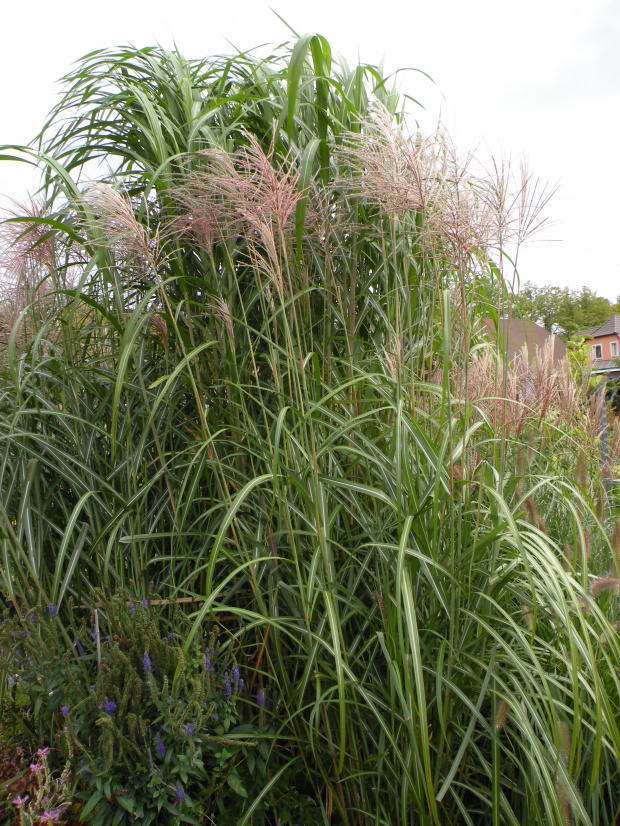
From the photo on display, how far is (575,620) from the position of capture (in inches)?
49.9

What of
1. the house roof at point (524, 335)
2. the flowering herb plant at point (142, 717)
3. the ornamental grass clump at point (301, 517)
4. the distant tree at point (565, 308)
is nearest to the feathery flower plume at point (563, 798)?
the ornamental grass clump at point (301, 517)

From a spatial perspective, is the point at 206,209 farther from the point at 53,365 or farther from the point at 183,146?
the point at 53,365

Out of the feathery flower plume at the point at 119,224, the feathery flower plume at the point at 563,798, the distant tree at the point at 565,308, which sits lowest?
the feathery flower plume at the point at 563,798

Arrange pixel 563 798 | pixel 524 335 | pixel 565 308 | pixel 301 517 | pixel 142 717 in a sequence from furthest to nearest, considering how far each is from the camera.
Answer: pixel 565 308, pixel 524 335, pixel 301 517, pixel 142 717, pixel 563 798

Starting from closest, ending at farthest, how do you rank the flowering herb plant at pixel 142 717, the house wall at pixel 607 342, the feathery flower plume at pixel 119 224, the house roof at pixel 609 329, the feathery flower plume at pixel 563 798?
the feathery flower plume at pixel 563 798 → the flowering herb plant at pixel 142 717 → the feathery flower plume at pixel 119 224 → the house roof at pixel 609 329 → the house wall at pixel 607 342

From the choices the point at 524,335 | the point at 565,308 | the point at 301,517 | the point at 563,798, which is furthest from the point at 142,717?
the point at 565,308

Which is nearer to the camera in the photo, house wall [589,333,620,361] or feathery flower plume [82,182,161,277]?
→ feathery flower plume [82,182,161,277]

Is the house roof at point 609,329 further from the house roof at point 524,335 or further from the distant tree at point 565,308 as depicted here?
the house roof at point 524,335

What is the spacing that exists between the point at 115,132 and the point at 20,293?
69 cm

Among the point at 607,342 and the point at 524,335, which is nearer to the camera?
the point at 524,335

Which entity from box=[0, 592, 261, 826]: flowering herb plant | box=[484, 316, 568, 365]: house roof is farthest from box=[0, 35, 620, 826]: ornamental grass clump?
box=[484, 316, 568, 365]: house roof

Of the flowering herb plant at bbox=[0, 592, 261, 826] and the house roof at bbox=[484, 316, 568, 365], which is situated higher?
the house roof at bbox=[484, 316, 568, 365]

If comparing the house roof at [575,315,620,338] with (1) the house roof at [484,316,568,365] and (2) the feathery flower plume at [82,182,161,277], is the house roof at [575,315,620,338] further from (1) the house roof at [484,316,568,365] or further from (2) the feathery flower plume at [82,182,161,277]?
(2) the feathery flower plume at [82,182,161,277]

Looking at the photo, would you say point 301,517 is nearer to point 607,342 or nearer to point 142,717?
point 142,717
